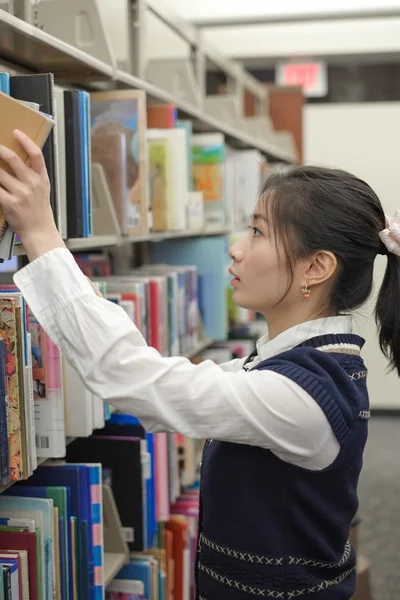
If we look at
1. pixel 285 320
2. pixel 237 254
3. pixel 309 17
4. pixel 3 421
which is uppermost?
pixel 309 17

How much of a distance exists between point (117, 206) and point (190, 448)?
36.9 inches

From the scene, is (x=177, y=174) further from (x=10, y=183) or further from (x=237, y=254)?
(x=10, y=183)

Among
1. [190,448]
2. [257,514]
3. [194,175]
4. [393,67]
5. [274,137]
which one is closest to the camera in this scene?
[257,514]

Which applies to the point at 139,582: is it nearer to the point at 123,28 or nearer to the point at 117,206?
the point at 117,206

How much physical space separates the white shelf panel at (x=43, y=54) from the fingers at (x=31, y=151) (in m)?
0.37

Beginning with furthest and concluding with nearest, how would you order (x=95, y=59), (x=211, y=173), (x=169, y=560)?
(x=211, y=173), (x=169, y=560), (x=95, y=59)

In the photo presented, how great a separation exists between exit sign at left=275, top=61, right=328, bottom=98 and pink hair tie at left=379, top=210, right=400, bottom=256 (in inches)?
194

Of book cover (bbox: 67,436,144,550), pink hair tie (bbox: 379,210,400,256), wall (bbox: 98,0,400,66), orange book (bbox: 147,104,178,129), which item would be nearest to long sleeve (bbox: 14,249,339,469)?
pink hair tie (bbox: 379,210,400,256)

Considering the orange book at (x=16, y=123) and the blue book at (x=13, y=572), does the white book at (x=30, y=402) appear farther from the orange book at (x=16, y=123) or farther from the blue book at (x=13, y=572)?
the orange book at (x=16, y=123)

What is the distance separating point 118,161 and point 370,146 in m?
4.30

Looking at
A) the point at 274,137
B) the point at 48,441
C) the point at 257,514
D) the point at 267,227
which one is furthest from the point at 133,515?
the point at 274,137

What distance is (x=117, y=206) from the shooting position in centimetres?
185

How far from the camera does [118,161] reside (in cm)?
183

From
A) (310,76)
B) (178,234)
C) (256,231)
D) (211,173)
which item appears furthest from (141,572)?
(310,76)
